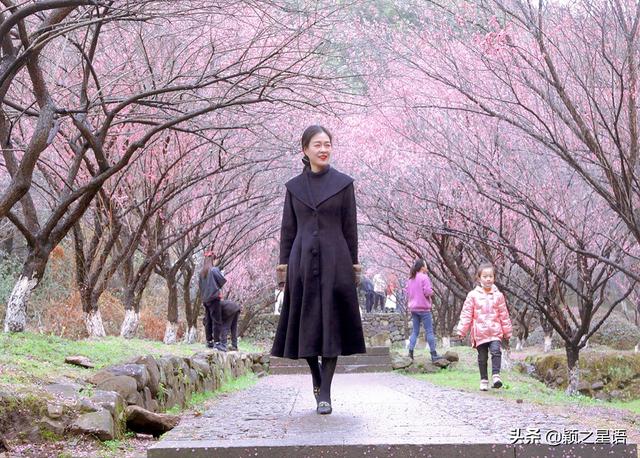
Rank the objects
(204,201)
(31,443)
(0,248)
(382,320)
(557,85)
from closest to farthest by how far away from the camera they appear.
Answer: (31,443)
(557,85)
(204,201)
(0,248)
(382,320)

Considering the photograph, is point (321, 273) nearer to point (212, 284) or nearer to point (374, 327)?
point (212, 284)

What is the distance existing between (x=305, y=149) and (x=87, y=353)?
12.8 feet

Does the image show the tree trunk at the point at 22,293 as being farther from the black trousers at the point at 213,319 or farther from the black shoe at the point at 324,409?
the black trousers at the point at 213,319

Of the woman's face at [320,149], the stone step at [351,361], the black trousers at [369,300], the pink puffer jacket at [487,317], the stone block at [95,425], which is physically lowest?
the stone block at [95,425]

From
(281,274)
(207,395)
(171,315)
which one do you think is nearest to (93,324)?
(207,395)

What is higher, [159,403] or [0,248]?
[0,248]

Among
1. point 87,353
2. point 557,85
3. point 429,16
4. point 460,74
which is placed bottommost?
point 87,353

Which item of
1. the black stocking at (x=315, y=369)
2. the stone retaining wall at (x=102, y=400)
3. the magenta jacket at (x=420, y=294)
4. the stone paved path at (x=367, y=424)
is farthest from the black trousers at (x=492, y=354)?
the magenta jacket at (x=420, y=294)

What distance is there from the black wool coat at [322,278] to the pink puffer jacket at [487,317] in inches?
140

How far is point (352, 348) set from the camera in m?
5.25

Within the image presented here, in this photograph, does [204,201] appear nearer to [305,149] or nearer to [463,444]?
[305,149]

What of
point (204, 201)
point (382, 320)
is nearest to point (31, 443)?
point (204, 201)

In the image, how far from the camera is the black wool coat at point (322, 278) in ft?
17.0

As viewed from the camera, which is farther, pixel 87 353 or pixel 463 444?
pixel 87 353
